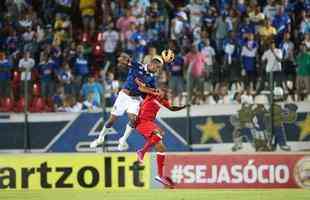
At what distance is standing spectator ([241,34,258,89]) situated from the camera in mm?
22930

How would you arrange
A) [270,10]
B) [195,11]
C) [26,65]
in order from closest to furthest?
[26,65], [270,10], [195,11]

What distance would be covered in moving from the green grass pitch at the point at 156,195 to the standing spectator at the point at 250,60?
20.9ft

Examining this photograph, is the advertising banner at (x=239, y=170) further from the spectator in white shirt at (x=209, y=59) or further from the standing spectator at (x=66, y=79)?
the standing spectator at (x=66, y=79)

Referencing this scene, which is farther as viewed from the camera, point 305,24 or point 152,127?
point 305,24

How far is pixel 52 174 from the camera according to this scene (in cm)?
1873

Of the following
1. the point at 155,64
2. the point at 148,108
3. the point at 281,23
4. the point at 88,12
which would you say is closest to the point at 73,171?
the point at 148,108

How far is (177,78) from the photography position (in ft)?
76.2

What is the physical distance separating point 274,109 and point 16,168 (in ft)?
21.7

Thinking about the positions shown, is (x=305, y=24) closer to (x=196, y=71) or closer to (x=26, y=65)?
(x=196, y=71)

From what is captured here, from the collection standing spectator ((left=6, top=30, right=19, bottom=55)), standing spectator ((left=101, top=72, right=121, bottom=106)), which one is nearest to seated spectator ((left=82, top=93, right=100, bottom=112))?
standing spectator ((left=101, top=72, right=121, bottom=106))

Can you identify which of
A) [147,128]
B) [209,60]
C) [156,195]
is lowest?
[156,195]

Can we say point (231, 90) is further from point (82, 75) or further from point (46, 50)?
point (46, 50)

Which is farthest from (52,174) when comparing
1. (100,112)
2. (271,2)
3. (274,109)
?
(271,2)

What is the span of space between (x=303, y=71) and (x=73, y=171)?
702 cm
